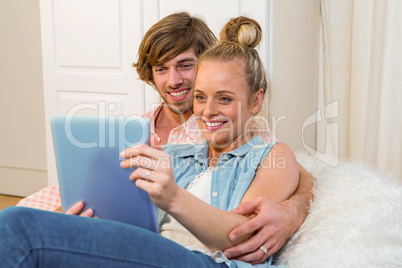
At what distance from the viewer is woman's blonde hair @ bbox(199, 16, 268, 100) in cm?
134

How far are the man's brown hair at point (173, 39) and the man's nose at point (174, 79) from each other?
0.05 m

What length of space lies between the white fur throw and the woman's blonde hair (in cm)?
34

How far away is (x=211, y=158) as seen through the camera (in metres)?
1.40

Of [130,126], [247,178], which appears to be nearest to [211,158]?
[247,178]

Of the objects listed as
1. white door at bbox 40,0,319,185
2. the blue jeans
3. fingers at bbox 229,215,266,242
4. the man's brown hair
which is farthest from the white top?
white door at bbox 40,0,319,185

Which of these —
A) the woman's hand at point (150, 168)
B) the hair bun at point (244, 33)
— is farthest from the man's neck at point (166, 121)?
the woman's hand at point (150, 168)

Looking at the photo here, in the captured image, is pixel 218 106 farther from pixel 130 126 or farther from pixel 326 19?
pixel 326 19

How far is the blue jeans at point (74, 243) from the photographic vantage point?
819 millimetres

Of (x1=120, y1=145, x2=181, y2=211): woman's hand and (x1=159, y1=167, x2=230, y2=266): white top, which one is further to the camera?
(x1=159, y1=167, x2=230, y2=266): white top

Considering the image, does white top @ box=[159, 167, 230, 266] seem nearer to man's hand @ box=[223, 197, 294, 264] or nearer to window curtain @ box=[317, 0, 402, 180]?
man's hand @ box=[223, 197, 294, 264]

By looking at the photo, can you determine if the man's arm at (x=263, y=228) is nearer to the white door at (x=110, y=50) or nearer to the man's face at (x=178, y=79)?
the man's face at (x=178, y=79)

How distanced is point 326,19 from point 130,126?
64.4 inches

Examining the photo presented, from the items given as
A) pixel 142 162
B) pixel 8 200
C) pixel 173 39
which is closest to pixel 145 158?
pixel 142 162

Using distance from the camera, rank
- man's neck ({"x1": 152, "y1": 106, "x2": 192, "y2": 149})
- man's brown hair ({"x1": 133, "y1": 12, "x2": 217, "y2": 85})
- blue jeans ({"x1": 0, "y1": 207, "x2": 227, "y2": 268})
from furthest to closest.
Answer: man's neck ({"x1": 152, "y1": 106, "x2": 192, "y2": 149}) < man's brown hair ({"x1": 133, "y1": 12, "x2": 217, "y2": 85}) < blue jeans ({"x1": 0, "y1": 207, "x2": 227, "y2": 268})
